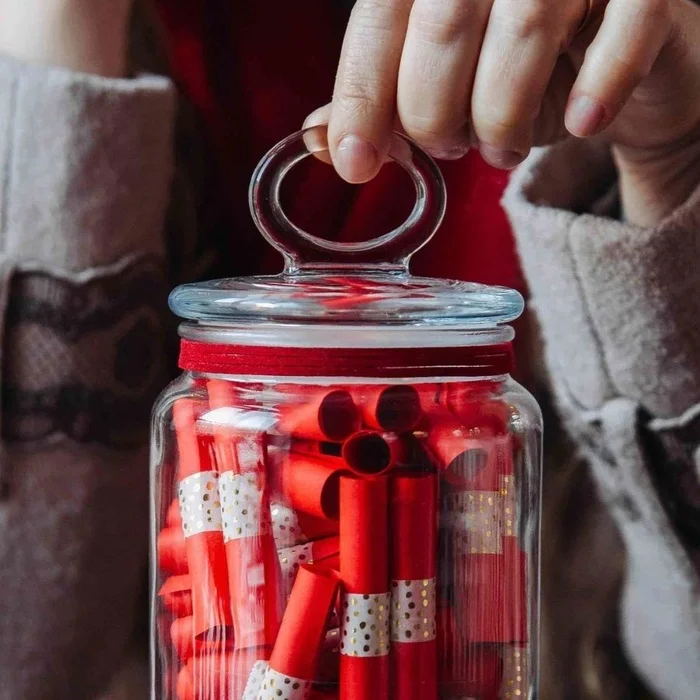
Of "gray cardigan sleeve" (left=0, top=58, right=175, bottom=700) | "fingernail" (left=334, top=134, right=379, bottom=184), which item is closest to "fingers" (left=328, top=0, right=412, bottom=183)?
"fingernail" (left=334, top=134, right=379, bottom=184)

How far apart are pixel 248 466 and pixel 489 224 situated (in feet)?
1.16

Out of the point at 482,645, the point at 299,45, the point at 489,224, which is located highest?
the point at 299,45

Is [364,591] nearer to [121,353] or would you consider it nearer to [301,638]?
[301,638]

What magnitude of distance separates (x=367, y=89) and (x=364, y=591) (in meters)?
0.19

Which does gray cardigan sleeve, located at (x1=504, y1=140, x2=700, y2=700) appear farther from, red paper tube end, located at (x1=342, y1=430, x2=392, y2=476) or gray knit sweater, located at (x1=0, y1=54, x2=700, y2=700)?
red paper tube end, located at (x1=342, y1=430, x2=392, y2=476)

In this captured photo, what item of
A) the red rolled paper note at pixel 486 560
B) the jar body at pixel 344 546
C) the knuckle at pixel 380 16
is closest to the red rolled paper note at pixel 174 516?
the jar body at pixel 344 546

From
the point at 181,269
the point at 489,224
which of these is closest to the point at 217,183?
the point at 181,269

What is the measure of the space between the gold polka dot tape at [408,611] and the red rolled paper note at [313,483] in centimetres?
3

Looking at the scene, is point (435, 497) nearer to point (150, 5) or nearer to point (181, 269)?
point (181, 269)

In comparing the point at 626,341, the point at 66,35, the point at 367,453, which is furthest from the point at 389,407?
the point at 66,35

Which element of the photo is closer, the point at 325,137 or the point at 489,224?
the point at 325,137

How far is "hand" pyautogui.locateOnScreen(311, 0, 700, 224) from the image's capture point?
0.99ft

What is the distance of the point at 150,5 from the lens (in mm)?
591

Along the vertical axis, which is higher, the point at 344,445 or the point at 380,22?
the point at 380,22
